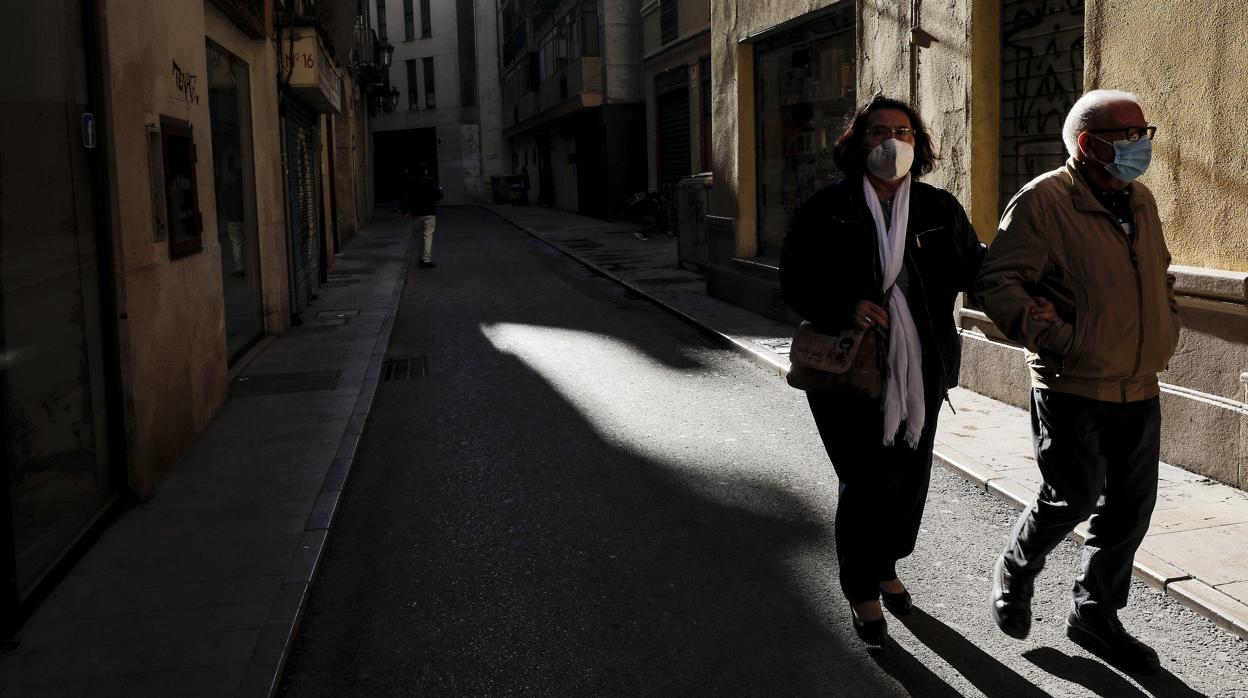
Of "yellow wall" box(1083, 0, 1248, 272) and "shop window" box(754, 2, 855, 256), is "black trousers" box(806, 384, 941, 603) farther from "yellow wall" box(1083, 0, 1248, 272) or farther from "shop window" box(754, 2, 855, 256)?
"shop window" box(754, 2, 855, 256)

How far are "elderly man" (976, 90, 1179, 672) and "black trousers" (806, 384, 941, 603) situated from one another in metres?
0.46

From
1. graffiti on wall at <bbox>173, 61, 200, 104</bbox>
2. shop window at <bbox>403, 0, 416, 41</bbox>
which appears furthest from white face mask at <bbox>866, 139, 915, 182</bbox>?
shop window at <bbox>403, 0, 416, 41</bbox>

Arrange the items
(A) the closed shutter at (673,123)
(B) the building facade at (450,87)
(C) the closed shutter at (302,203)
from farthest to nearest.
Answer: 1. (B) the building facade at (450,87)
2. (A) the closed shutter at (673,123)
3. (C) the closed shutter at (302,203)

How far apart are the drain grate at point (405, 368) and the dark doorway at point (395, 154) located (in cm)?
5283

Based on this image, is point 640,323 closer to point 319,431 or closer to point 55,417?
point 319,431

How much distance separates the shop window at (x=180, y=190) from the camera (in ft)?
23.0

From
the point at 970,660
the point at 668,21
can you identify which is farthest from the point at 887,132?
the point at 668,21

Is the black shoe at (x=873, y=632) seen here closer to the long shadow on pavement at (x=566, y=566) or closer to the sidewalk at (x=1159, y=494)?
the long shadow on pavement at (x=566, y=566)

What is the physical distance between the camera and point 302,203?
16.5 m

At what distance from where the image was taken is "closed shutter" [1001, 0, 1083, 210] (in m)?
7.71

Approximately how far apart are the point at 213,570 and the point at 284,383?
186 inches

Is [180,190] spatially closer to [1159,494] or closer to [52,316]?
[52,316]

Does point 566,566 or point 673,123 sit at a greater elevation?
point 673,123

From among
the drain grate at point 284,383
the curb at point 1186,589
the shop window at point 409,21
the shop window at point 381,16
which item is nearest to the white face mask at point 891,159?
the curb at point 1186,589
